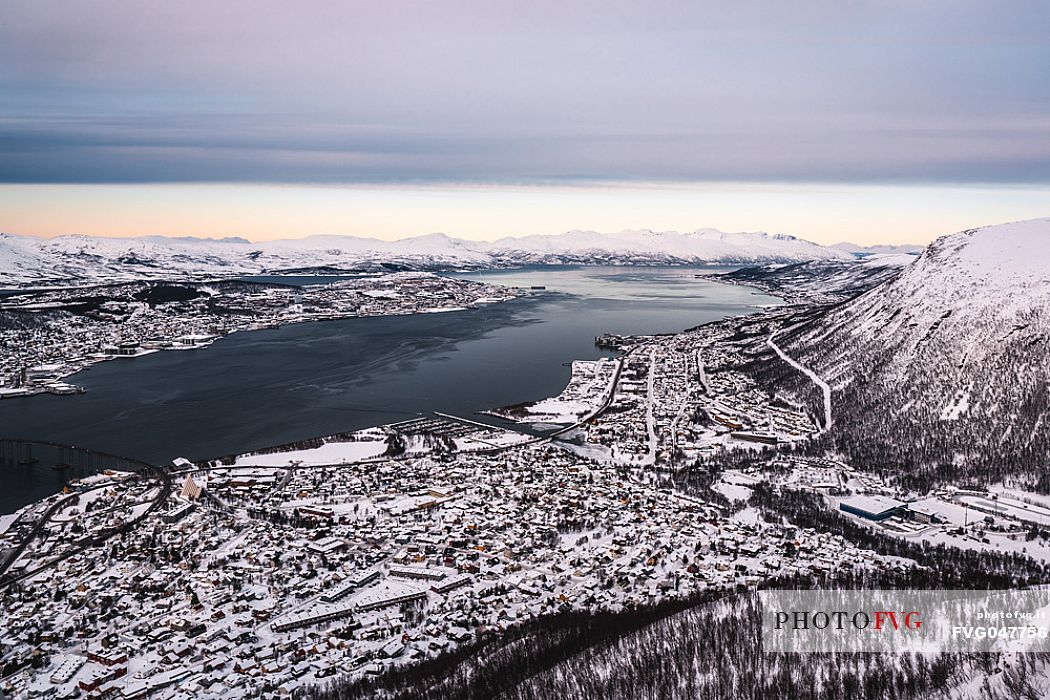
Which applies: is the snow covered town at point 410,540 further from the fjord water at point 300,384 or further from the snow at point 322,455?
the fjord water at point 300,384

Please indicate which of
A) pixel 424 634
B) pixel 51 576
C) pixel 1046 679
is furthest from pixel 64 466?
pixel 1046 679

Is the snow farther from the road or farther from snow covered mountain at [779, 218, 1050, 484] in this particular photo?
snow covered mountain at [779, 218, 1050, 484]

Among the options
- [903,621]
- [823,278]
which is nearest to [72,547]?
[903,621]

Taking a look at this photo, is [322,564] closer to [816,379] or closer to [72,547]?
[72,547]

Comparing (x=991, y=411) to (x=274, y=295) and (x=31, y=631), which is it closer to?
(x=31, y=631)

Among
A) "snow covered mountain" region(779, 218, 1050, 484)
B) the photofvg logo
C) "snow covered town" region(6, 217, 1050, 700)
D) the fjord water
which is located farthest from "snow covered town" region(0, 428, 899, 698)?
"snow covered mountain" region(779, 218, 1050, 484)

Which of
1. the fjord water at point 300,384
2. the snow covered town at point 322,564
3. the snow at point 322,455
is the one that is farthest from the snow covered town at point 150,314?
the snow covered town at point 322,564
